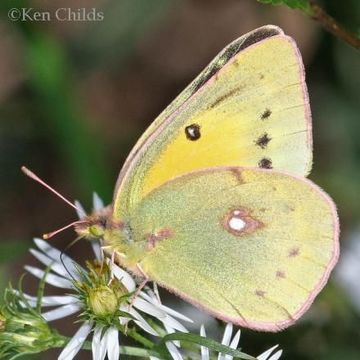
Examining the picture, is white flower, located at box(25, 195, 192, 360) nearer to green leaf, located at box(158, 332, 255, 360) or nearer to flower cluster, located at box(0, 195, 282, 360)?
flower cluster, located at box(0, 195, 282, 360)

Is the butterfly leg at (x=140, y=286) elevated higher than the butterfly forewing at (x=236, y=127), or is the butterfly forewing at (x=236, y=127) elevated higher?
the butterfly forewing at (x=236, y=127)

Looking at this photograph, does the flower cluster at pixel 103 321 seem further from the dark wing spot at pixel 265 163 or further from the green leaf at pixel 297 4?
the green leaf at pixel 297 4

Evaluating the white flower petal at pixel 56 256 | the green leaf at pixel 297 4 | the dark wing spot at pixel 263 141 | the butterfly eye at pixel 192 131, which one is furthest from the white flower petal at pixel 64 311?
the green leaf at pixel 297 4

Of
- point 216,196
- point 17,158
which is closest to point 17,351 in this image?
point 216,196

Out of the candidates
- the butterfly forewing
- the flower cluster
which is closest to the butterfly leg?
the flower cluster

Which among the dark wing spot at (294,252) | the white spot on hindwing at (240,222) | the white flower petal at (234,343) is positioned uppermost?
the white spot on hindwing at (240,222)

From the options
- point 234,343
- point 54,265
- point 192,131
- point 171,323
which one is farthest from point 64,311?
point 192,131

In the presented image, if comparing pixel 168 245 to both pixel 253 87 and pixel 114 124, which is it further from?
pixel 114 124
